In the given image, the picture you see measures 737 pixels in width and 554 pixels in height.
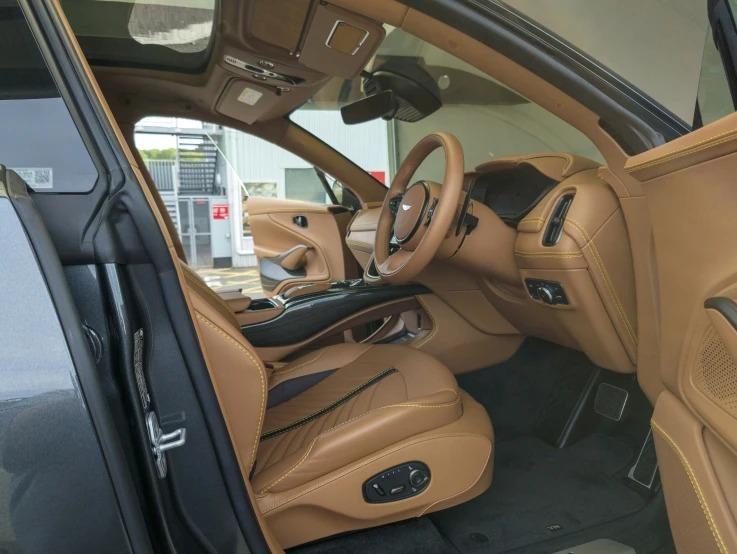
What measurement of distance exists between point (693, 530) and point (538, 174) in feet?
3.03

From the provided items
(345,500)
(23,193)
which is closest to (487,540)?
(345,500)

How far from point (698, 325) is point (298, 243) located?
2256mm

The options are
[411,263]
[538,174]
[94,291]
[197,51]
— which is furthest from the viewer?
[197,51]

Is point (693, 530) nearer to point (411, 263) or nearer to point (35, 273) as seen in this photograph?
point (411, 263)

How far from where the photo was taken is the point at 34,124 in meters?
0.68

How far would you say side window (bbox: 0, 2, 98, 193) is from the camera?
0.67 m

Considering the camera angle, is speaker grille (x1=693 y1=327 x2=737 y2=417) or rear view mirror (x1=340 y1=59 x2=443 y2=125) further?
rear view mirror (x1=340 y1=59 x2=443 y2=125)

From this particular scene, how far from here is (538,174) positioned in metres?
1.44

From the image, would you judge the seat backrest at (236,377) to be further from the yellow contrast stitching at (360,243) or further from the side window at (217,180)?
the side window at (217,180)

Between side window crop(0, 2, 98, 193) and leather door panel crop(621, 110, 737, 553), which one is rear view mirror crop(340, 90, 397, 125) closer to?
leather door panel crop(621, 110, 737, 553)

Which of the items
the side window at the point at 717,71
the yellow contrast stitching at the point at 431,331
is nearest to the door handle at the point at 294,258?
the yellow contrast stitching at the point at 431,331

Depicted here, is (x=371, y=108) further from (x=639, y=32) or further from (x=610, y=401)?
(x=610, y=401)

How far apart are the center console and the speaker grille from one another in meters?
0.97

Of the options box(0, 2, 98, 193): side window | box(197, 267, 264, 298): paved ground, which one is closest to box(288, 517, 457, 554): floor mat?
box(0, 2, 98, 193): side window
